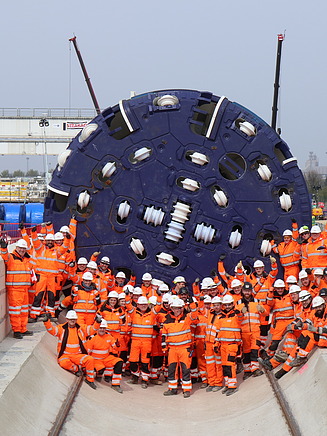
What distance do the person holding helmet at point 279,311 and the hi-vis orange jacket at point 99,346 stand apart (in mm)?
2401

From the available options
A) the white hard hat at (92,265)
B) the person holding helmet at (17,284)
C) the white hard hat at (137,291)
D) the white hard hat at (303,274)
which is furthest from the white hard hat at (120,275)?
the white hard hat at (303,274)

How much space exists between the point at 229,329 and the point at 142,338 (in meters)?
1.32

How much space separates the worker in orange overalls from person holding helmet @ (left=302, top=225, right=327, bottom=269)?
11.0ft

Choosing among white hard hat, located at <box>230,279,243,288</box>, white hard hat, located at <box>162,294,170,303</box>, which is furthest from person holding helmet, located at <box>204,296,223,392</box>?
white hard hat, located at <box>162,294,170,303</box>

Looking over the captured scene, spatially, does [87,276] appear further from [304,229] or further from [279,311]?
[304,229]

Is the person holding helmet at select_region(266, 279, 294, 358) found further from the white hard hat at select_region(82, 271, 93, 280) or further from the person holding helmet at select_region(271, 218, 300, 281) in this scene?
the white hard hat at select_region(82, 271, 93, 280)

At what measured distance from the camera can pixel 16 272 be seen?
972 centimetres

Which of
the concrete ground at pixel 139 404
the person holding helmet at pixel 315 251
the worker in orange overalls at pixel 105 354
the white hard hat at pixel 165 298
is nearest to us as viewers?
the concrete ground at pixel 139 404

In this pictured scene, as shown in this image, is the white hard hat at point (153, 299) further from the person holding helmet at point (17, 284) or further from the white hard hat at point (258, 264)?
the person holding helmet at point (17, 284)

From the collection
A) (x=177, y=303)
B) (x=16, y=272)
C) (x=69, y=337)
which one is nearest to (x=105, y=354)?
(x=69, y=337)

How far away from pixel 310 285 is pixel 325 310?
148 cm

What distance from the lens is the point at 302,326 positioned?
9164 mm

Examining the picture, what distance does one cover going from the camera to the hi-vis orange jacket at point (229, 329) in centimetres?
955

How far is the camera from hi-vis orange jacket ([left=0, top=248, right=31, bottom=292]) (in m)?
9.71
